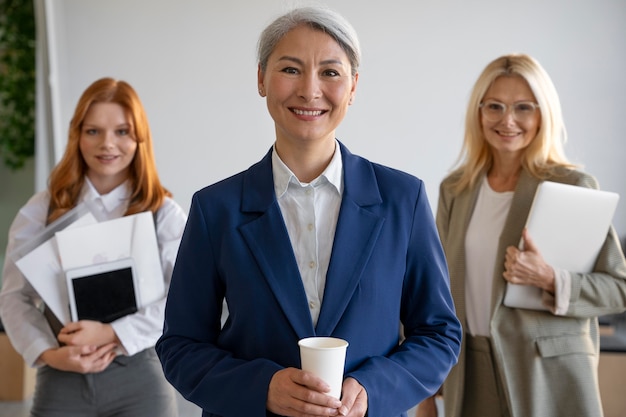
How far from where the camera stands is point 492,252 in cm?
250

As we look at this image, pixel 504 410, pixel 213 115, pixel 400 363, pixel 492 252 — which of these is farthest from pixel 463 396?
pixel 213 115

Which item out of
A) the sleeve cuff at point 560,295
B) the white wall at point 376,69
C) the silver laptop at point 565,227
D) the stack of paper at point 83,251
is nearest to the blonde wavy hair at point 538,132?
the silver laptop at point 565,227

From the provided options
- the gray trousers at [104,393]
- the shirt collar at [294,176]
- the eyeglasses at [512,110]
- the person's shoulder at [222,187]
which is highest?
the eyeglasses at [512,110]

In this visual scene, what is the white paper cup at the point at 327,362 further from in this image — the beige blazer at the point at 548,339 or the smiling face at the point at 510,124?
the smiling face at the point at 510,124

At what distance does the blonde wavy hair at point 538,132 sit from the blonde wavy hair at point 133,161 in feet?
3.56

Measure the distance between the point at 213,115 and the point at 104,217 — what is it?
7.83 feet

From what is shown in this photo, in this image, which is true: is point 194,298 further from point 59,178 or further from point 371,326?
point 59,178

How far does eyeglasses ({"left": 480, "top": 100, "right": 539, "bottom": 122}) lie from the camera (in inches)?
100

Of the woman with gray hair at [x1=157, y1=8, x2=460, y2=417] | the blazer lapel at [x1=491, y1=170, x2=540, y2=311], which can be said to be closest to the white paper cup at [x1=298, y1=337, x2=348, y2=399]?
the woman with gray hair at [x1=157, y1=8, x2=460, y2=417]

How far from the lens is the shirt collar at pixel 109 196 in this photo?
100 inches

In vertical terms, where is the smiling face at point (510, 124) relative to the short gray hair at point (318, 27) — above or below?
below

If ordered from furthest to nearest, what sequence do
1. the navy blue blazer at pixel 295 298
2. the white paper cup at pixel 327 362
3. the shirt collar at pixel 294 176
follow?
the shirt collar at pixel 294 176, the navy blue blazer at pixel 295 298, the white paper cup at pixel 327 362

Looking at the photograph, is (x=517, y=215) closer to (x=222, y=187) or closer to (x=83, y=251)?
(x=222, y=187)

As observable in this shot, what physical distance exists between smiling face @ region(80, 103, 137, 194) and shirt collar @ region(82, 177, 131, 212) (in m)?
0.04
